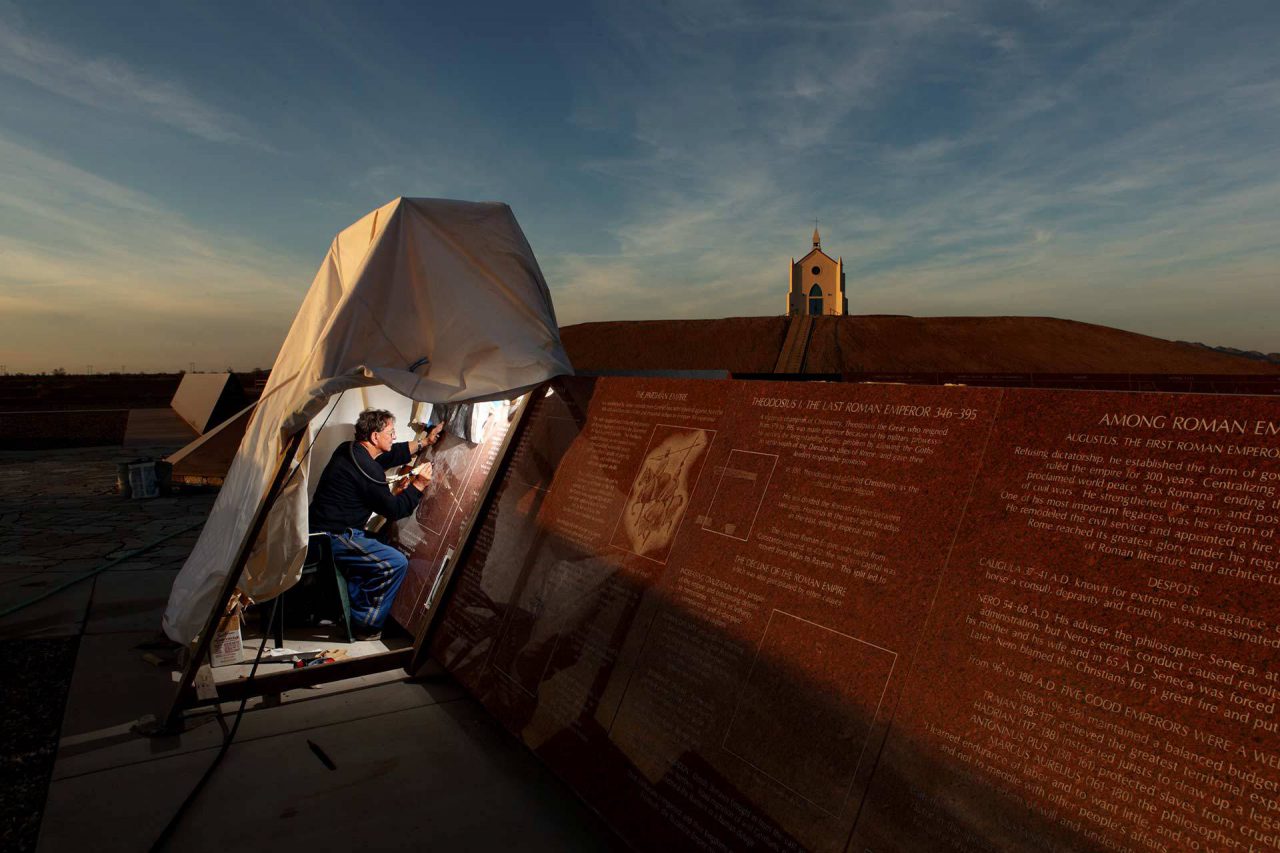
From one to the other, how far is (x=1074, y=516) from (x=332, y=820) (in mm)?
2673

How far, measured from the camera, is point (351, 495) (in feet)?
15.4

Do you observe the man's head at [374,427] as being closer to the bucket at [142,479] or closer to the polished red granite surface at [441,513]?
the polished red granite surface at [441,513]

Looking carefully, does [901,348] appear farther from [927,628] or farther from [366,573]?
[927,628]

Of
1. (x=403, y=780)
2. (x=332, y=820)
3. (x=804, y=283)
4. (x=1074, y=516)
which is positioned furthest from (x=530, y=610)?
(x=804, y=283)

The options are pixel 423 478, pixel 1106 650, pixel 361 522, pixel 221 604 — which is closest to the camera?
pixel 1106 650

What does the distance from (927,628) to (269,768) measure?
2732 mm

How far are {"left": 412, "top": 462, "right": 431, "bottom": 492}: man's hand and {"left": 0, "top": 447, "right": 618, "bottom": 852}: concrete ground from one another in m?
1.16

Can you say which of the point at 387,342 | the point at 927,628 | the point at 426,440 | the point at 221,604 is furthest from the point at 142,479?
the point at 927,628

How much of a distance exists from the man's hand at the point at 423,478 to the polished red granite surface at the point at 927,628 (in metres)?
2.33

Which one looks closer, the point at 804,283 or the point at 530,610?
the point at 530,610

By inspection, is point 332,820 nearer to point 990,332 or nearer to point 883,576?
point 883,576

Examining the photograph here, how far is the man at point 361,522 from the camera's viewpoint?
15.0 ft

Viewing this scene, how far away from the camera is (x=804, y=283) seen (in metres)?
62.1

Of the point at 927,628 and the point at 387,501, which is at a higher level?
the point at 927,628
